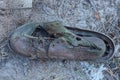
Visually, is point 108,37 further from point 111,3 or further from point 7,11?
point 7,11

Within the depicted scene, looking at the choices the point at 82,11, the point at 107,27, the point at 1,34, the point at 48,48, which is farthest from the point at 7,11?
the point at 107,27

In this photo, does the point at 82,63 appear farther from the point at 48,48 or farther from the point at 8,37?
the point at 8,37

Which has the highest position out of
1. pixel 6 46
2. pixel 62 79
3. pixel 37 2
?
pixel 37 2

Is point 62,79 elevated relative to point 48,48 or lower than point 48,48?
lower

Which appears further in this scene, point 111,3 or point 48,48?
point 111,3
